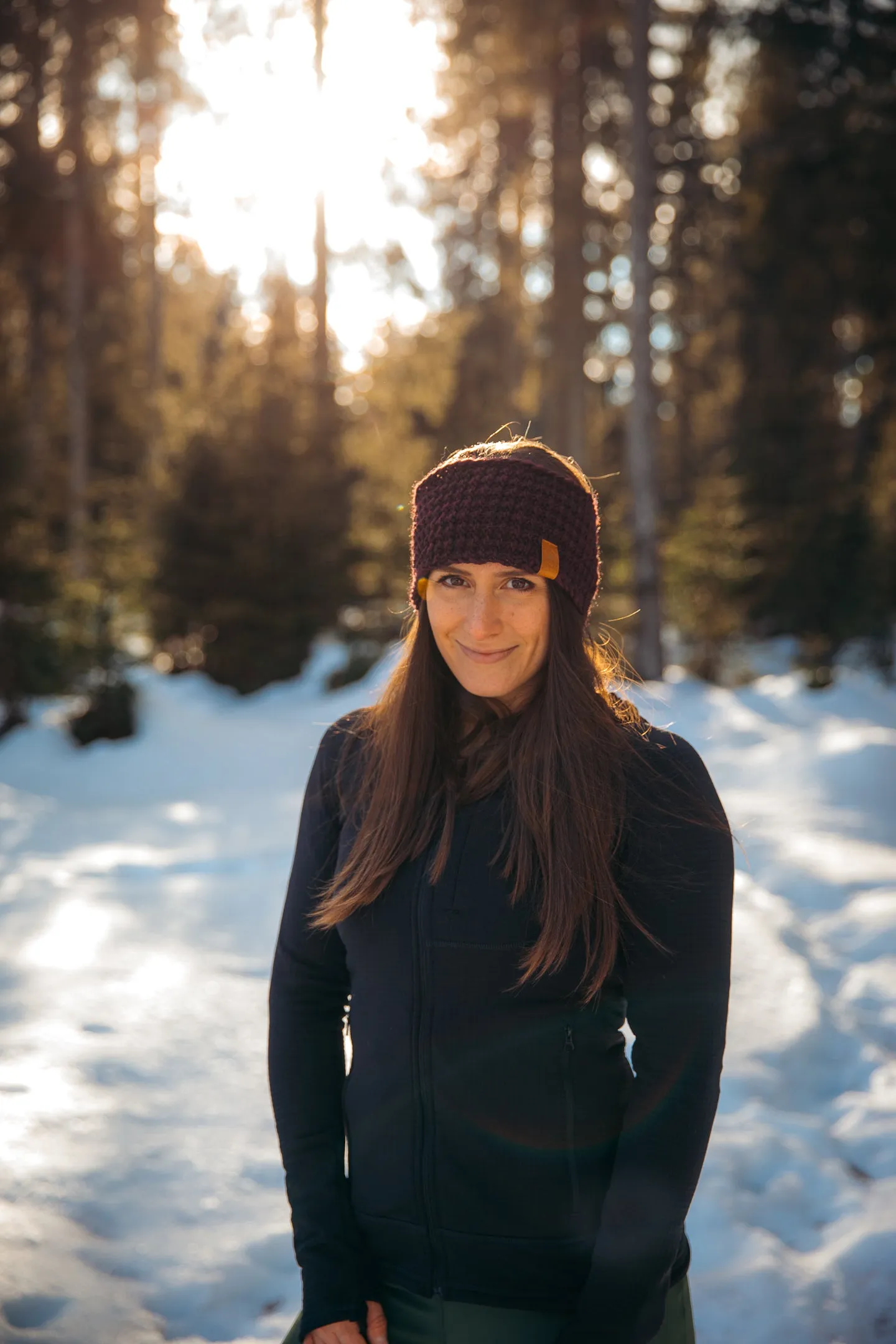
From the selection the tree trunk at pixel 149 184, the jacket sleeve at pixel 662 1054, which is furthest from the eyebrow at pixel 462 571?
the tree trunk at pixel 149 184

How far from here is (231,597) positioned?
512 inches

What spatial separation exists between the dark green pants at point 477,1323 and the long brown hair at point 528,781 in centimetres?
46

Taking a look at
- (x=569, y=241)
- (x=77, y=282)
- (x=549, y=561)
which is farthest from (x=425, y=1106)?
(x=77, y=282)

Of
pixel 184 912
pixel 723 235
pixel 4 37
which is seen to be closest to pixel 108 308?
pixel 4 37

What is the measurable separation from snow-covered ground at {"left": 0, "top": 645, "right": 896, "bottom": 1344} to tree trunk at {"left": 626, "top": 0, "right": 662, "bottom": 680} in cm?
440

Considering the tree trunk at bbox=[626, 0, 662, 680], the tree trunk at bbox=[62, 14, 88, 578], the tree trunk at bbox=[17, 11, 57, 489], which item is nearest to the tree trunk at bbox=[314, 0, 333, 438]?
the tree trunk at bbox=[17, 11, 57, 489]

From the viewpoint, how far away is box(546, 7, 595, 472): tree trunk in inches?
591

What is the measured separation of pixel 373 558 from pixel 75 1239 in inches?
462

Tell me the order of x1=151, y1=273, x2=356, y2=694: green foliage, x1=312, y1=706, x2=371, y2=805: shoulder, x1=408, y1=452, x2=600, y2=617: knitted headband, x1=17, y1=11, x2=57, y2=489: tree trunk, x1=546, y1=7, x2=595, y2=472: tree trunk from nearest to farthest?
x1=408, y1=452, x2=600, y2=617: knitted headband < x1=312, y1=706, x2=371, y2=805: shoulder < x1=151, y1=273, x2=356, y2=694: green foliage < x1=546, y1=7, x2=595, y2=472: tree trunk < x1=17, y1=11, x2=57, y2=489: tree trunk

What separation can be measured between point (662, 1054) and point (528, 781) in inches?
16.8

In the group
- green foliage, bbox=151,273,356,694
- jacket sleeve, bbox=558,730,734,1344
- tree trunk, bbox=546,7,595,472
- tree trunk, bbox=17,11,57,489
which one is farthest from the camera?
tree trunk, bbox=17,11,57,489

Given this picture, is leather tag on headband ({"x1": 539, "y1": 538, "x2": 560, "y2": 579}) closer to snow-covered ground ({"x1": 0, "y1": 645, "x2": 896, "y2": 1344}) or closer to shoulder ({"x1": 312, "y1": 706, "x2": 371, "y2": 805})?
shoulder ({"x1": 312, "y1": 706, "x2": 371, "y2": 805})

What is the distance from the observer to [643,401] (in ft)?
40.7

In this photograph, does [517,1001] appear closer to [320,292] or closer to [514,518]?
[514,518]
